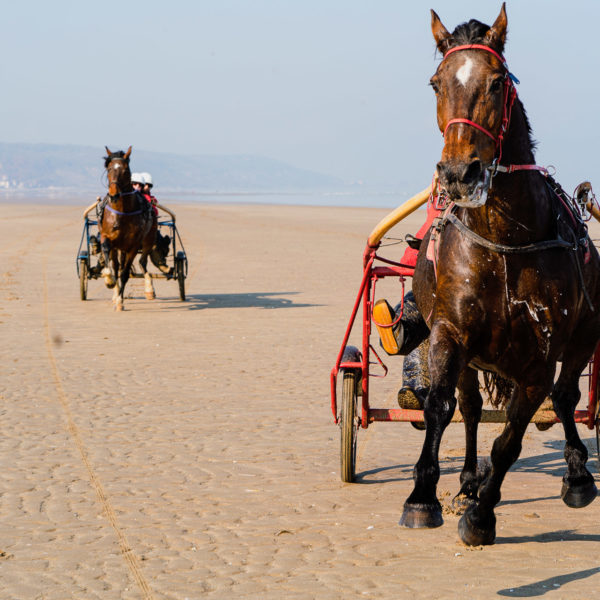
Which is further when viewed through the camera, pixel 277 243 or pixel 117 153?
pixel 277 243

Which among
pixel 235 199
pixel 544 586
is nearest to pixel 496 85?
pixel 544 586

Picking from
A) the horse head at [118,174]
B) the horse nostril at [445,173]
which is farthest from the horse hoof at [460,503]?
the horse head at [118,174]

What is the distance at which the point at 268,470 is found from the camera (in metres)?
6.91

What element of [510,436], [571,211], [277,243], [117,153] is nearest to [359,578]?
[510,436]

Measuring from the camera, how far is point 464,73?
4.52 metres

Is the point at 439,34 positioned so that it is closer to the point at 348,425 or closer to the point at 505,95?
the point at 505,95

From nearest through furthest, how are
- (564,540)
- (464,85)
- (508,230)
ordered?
(464,85)
(508,230)
(564,540)

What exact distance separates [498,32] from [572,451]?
2.35 meters

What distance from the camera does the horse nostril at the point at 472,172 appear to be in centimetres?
425

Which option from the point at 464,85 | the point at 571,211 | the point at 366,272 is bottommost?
the point at 366,272

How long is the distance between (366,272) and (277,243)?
25329 mm

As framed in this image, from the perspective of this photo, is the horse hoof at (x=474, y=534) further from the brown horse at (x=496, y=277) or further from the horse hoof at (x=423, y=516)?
the horse hoof at (x=423, y=516)

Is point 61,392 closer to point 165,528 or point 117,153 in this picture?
point 165,528

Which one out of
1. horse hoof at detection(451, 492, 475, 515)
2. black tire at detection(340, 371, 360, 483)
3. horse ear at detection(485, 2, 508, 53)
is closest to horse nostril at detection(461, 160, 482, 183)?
horse ear at detection(485, 2, 508, 53)
